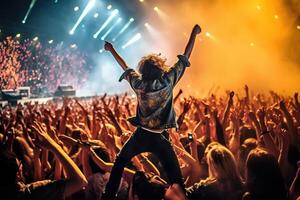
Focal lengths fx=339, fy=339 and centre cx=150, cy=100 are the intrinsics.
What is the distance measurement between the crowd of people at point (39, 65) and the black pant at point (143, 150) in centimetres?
2064

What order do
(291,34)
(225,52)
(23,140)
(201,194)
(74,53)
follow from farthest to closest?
(74,53), (225,52), (291,34), (23,140), (201,194)

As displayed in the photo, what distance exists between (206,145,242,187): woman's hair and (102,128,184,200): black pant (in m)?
0.30

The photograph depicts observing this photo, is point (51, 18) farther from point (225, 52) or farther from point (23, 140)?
point (23, 140)

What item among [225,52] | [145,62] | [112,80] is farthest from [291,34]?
[112,80]

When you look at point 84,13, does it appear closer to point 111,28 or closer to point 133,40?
point 111,28

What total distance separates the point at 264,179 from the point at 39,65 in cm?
3064

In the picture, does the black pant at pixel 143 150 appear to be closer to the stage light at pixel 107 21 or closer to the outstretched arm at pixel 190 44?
the outstretched arm at pixel 190 44

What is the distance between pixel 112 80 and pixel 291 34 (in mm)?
24470

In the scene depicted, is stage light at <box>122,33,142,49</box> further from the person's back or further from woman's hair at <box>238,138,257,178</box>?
the person's back

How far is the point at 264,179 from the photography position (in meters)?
2.35

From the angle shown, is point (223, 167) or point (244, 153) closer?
point (223, 167)

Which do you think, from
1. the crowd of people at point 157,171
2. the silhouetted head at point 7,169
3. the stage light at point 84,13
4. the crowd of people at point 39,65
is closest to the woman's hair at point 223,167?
the crowd of people at point 157,171

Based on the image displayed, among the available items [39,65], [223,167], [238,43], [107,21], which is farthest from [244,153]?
[107,21]

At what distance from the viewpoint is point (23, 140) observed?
417cm
